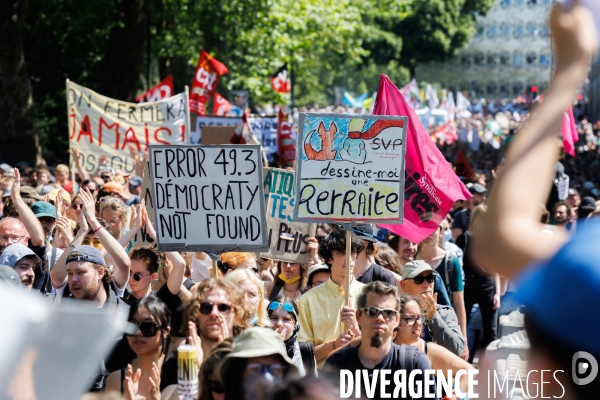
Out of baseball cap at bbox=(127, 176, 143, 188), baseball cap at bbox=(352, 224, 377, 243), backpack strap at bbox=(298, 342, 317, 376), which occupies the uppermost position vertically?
baseball cap at bbox=(127, 176, 143, 188)

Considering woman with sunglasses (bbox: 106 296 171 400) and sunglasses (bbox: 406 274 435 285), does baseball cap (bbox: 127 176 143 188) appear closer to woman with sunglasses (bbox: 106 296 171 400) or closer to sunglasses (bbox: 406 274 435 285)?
sunglasses (bbox: 406 274 435 285)

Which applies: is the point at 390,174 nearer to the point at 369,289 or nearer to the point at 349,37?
the point at 369,289

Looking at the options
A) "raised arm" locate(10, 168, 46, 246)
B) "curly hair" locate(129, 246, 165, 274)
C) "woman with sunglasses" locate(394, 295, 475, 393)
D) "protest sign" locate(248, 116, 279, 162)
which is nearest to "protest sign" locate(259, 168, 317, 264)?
"curly hair" locate(129, 246, 165, 274)

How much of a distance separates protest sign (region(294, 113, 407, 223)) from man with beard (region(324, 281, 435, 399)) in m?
1.73

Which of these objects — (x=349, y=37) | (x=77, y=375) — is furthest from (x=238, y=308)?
(x=349, y=37)

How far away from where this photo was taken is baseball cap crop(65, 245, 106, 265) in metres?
5.59

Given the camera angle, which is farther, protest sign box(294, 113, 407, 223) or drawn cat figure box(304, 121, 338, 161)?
drawn cat figure box(304, 121, 338, 161)

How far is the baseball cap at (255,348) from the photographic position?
124 inches

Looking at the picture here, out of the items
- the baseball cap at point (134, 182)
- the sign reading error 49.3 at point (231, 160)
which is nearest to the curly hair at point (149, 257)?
the sign reading error 49.3 at point (231, 160)

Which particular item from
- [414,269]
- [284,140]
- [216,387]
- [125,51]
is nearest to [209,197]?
[414,269]

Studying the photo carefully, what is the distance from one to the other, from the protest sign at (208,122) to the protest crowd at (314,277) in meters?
6.78

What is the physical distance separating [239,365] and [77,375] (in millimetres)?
1573

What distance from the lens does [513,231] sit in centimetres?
136

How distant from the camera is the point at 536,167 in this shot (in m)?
1.37
